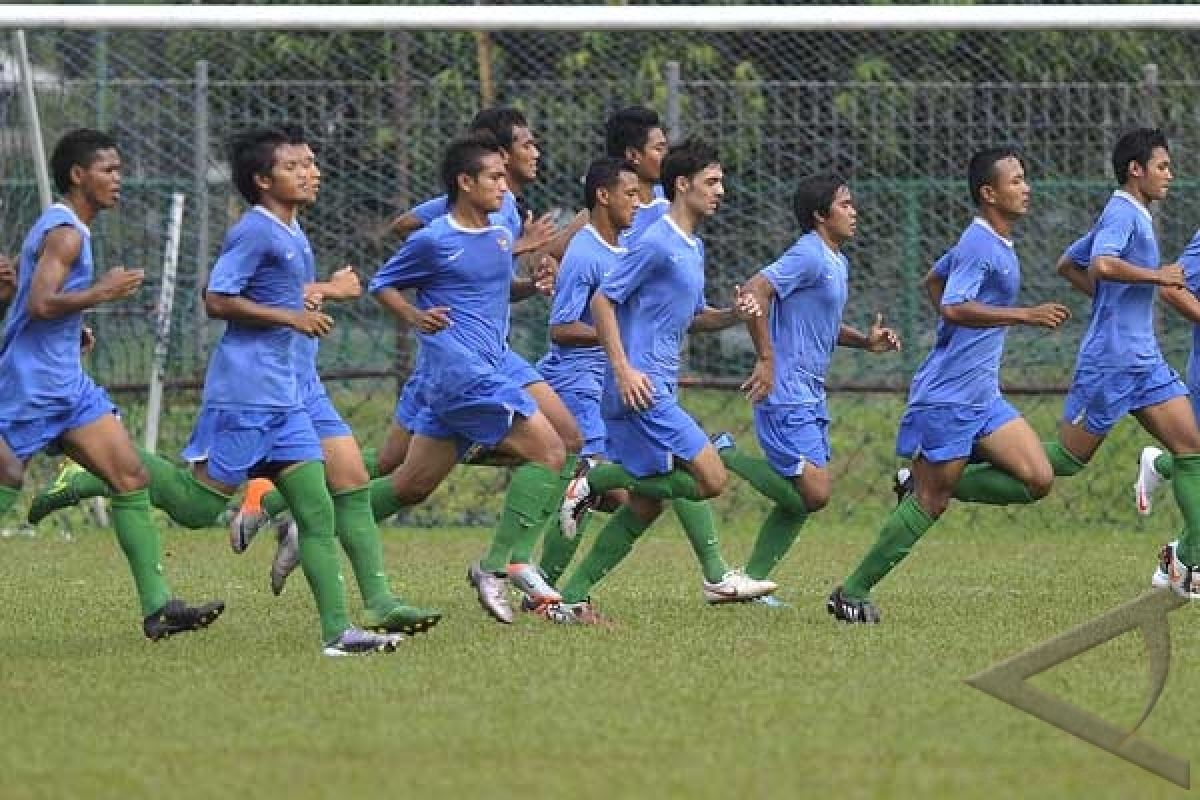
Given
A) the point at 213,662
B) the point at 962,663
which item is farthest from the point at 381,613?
the point at 962,663

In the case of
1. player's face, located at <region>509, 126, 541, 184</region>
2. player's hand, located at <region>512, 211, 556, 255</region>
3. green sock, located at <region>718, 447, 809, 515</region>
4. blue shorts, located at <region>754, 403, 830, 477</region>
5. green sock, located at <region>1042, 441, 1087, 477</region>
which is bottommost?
green sock, located at <region>718, 447, 809, 515</region>

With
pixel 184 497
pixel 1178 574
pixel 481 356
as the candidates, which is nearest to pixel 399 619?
pixel 184 497

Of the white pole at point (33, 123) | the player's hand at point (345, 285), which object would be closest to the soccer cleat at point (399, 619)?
the player's hand at point (345, 285)

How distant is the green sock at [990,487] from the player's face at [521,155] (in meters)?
2.49

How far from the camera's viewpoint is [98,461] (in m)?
9.41

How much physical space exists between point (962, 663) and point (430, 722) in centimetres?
223

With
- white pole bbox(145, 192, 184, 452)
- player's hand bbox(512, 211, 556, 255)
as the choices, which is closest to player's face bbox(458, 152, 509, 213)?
player's hand bbox(512, 211, 556, 255)

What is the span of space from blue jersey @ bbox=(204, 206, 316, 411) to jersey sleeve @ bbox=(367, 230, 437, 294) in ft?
3.15

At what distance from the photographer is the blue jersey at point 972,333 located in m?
10.3

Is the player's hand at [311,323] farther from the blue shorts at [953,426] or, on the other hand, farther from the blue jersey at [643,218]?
the blue shorts at [953,426]

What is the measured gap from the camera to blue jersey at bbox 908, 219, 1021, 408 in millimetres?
10297

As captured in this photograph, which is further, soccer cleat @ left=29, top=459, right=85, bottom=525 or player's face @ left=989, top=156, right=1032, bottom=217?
soccer cleat @ left=29, top=459, right=85, bottom=525

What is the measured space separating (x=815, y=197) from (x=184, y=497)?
10.1ft

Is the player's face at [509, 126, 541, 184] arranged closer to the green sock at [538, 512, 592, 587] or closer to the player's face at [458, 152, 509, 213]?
the player's face at [458, 152, 509, 213]
